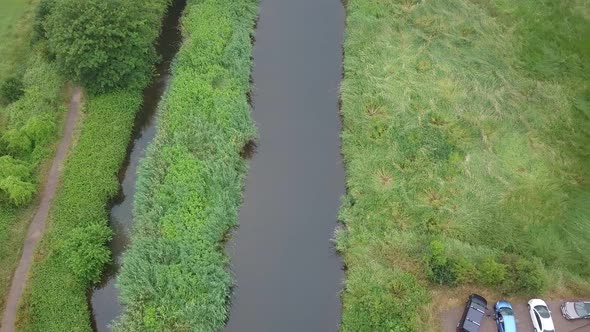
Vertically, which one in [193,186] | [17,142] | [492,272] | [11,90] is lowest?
[492,272]

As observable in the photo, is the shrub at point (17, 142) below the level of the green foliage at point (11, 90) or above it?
below

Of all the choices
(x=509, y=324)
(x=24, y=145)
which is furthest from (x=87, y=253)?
(x=509, y=324)

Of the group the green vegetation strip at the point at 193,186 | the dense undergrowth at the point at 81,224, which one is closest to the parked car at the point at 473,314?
the green vegetation strip at the point at 193,186

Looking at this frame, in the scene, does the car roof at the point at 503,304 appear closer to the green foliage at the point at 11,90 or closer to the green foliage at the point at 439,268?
the green foliage at the point at 439,268

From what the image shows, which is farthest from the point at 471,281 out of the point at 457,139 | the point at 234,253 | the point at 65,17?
the point at 65,17

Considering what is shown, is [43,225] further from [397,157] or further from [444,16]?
[444,16]

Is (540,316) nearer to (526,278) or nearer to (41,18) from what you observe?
(526,278)
